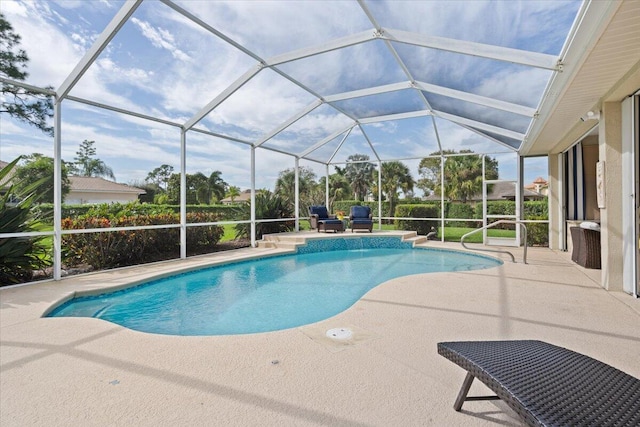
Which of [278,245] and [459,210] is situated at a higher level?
[459,210]

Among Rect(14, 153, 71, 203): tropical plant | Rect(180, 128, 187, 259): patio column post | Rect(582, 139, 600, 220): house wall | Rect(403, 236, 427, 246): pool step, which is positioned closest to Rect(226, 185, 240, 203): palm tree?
Rect(14, 153, 71, 203): tropical plant

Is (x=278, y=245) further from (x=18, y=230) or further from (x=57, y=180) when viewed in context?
(x=18, y=230)

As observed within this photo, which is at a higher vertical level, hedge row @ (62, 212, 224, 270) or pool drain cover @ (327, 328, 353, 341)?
hedge row @ (62, 212, 224, 270)

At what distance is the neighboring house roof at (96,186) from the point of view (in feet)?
29.8

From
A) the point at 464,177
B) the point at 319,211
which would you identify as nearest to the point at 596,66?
the point at 319,211

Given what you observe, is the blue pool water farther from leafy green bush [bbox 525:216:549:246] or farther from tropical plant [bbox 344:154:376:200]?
tropical plant [bbox 344:154:376:200]

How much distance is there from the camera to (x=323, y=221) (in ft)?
39.5

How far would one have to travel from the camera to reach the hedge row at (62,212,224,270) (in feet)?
23.3

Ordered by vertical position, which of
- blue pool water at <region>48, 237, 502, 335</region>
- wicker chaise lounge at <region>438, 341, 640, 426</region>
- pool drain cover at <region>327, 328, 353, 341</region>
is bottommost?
blue pool water at <region>48, 237, 502, 335</region>

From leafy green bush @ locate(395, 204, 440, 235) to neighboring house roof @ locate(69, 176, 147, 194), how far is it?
32.3 ft

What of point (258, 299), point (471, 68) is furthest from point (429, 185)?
point (258, 299)

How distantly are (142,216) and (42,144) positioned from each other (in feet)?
8.75

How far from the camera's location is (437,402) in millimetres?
2016

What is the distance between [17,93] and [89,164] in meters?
4.98
